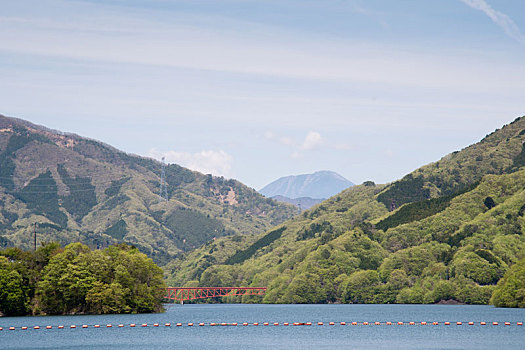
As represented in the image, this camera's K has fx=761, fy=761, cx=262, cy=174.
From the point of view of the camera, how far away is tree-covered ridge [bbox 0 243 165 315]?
6668 inches

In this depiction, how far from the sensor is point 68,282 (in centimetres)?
16975

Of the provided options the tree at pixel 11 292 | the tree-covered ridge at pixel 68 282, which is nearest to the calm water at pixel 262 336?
the tree at pixel 11 292

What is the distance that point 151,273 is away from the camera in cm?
18575

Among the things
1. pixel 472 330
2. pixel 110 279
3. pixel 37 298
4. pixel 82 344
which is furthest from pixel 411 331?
pixel 37 298

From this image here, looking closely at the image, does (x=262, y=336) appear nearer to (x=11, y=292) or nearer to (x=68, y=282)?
(x=68, y=282)

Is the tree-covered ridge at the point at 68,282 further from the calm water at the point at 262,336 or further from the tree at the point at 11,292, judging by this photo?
the calm water at the point at 262,336

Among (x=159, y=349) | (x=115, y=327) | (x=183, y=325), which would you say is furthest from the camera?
(x=183, y=325)

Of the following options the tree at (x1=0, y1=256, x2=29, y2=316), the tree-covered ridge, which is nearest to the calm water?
the tree at (x1=0, y1=256, x2=29, y2=316)

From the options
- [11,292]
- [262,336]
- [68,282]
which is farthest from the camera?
[68,282]

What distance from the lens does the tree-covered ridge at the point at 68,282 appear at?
556 ft

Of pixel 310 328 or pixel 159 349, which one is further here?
pixel 310 328

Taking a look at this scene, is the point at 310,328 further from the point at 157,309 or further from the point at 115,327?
the point at 157,309

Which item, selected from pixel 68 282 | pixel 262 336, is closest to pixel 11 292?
pixel 68 282

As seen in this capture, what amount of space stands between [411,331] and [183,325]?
171ft
